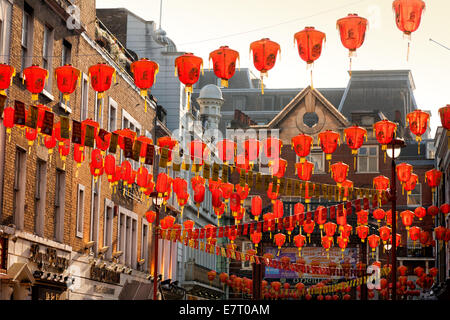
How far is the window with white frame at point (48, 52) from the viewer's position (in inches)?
1207

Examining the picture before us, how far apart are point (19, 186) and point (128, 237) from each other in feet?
51.3

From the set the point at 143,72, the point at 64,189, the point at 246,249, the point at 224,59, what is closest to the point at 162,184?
the point at 64,189

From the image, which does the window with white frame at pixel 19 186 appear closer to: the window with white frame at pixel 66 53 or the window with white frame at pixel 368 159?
the window with white frame at pixel 66 53

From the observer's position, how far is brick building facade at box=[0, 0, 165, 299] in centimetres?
2745

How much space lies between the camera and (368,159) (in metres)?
74.5

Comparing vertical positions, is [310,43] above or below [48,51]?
below

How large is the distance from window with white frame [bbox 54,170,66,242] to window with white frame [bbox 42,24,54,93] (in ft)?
10.6

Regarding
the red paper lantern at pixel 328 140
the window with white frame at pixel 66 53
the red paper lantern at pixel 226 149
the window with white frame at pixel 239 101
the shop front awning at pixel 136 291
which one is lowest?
the shop front awning at pixel 136 291

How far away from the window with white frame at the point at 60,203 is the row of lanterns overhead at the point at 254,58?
8.41m

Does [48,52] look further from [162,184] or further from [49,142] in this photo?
[162,184]

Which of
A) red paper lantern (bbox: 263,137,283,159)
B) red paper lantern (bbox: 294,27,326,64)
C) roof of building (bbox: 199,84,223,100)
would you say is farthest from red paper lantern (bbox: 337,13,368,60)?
roof of building (bbox: 199,84,223,100)

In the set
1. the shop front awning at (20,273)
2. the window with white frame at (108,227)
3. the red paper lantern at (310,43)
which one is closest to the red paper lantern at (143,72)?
the red paper lantern at (310,43)

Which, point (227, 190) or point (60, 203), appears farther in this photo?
point (227, 190)
